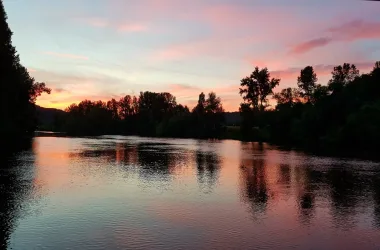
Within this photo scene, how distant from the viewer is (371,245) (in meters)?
13.8

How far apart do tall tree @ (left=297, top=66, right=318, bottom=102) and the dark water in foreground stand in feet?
347

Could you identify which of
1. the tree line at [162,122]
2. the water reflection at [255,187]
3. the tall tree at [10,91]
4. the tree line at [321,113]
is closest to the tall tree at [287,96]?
the tree line at [321,113]

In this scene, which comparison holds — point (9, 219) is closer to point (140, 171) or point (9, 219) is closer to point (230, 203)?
A: point (230, 203)

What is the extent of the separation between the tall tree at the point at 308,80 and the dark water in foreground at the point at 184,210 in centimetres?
10580

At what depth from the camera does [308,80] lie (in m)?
134

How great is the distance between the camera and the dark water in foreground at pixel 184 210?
1375 cm

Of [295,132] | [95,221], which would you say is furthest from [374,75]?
[95,221]

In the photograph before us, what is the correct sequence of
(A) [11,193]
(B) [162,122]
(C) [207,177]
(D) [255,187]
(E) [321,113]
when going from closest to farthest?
(A) [11,193], (D) [255,187], (C) [207,177], (E) [321,113], (B) [162,122]

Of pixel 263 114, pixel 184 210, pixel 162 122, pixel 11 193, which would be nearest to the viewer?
pixel 184 210

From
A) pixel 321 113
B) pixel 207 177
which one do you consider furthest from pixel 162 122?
pixel 207 177

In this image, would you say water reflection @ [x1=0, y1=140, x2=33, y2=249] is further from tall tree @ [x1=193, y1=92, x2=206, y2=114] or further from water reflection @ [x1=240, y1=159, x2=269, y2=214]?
tall tree @ [x1=193, y1=92, x2=206, y2=114]

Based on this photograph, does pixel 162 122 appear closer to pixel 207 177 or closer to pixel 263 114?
pixel 263 114

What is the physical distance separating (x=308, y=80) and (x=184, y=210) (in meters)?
123

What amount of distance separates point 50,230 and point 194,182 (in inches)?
558
